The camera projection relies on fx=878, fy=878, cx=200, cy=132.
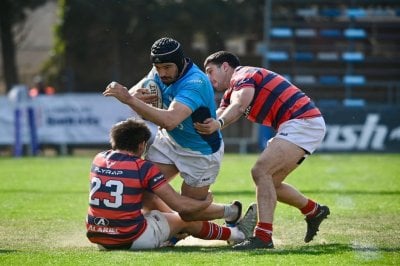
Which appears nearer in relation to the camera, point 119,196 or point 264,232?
point 119,196

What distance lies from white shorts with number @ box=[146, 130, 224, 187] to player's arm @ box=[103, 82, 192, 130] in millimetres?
707

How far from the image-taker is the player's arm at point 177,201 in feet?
25.0

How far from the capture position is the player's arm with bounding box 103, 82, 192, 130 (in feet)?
24.0

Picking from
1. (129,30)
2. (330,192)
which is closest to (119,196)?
(330,192)

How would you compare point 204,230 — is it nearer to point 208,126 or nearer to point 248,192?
point 208,126

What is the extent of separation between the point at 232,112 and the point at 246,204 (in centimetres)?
339

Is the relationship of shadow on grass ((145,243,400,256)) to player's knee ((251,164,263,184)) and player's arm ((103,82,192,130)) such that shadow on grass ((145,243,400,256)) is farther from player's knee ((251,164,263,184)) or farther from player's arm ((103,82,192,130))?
player's arm ((103,82,192,130))

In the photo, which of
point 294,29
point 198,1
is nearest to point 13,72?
point 198,1

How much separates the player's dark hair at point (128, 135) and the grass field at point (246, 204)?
3.08ft

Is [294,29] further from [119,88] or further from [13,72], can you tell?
[119,88]

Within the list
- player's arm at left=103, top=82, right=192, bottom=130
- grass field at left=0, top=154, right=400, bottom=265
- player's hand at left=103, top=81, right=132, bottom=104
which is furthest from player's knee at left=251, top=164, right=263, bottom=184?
player's hand at left=103, top=81, right=132, bottom=104

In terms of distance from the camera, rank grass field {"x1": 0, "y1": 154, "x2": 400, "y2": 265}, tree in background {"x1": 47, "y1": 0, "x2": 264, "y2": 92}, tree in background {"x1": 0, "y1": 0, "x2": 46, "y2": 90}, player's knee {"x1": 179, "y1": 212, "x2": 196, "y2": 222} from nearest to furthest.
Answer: grass field {"x1": 0, "y1": 154, "x2": 400, "y2": 265}
player's knee {"x1": 179, "y1": 212, "x2": 196, "y2": 222}
tree in background {"x1": 47, "y1": 0, "x2": 264, "y2": 92}
tree in background {"x1": 0, "y1": 0, "x2": 46, "y2": 90}

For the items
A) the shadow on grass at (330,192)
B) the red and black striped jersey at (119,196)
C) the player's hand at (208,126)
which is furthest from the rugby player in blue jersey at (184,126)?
the shadow on grass at (330,192)

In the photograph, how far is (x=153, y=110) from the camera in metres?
7.48
